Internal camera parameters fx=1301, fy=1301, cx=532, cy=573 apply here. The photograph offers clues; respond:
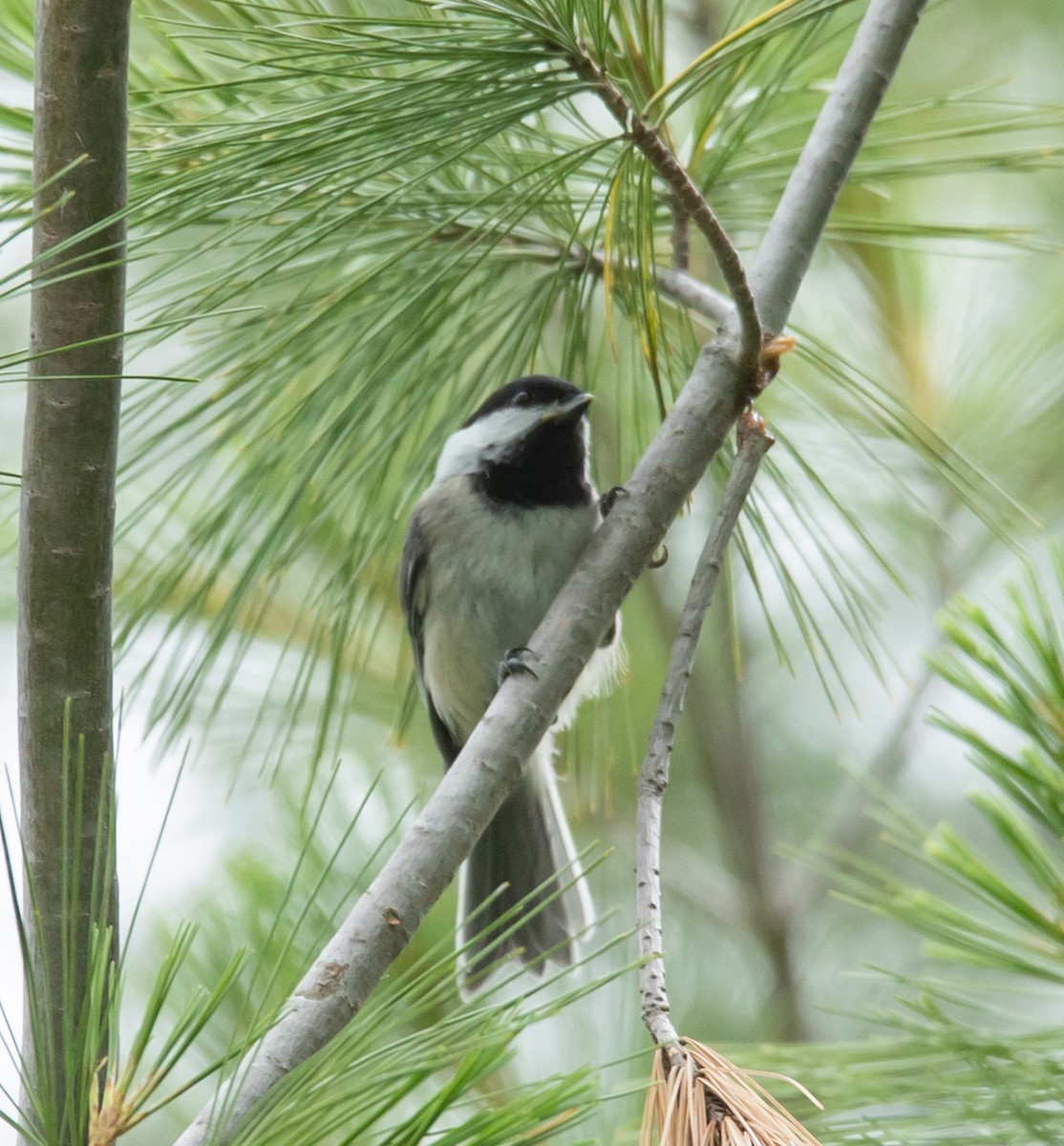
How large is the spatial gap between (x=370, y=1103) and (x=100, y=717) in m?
0.47

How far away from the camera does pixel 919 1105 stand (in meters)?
1.34

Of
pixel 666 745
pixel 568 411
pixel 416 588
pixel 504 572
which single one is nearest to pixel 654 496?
pixel 666 745

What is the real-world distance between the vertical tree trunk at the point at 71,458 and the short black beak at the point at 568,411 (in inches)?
39.2

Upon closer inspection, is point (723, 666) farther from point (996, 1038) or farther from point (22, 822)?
point (22, 822)

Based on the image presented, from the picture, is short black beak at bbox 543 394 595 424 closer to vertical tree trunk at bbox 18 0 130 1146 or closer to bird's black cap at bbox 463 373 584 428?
bird's black cap at bbox 463 373 584 428

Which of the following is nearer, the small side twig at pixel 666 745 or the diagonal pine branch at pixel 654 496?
the small side twig at pixel 666 745

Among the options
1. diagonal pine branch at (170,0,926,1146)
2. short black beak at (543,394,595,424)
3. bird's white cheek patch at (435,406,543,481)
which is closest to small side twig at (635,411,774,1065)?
diagonal pine branch at (170,0,926,1146)

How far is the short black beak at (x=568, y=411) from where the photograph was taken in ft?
6.64

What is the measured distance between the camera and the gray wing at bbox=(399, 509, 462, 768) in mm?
2334

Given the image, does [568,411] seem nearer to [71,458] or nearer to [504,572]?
[504,572]

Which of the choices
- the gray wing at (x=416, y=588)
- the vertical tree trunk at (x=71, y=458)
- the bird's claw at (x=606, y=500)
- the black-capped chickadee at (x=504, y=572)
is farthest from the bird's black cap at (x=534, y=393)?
the vertical tree trunk at (x=71, y=458)

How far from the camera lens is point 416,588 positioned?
7.92 ft

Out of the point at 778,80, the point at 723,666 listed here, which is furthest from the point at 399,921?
the point at 723,666

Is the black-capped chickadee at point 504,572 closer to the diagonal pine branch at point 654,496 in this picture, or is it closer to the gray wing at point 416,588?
the gray wing at point 416,588
